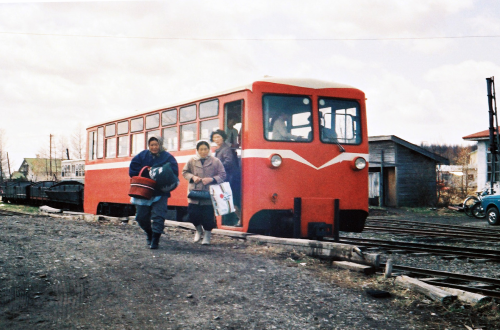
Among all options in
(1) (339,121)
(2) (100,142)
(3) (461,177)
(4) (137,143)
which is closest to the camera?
(1) (339,121)

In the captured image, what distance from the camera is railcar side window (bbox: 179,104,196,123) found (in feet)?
31.5

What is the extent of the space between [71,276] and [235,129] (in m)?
4.16

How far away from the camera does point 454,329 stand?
12.6ft

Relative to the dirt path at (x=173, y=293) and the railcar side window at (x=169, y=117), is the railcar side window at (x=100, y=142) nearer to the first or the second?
the railcar side window at (x=169, y=117)

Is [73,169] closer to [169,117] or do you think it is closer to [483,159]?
[483,159]

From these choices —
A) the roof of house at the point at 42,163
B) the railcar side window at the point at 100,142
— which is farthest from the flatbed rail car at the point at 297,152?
the roof of house at the point at 42,163

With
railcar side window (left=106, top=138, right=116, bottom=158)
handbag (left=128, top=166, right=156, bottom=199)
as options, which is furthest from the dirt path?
railcar side window (left=106, top=138, right=116, bottom=158)

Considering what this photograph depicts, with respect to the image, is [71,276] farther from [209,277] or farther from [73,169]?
[73,169]

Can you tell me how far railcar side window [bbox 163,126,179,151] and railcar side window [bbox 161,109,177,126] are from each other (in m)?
0.13

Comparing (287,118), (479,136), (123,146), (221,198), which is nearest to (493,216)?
(287,118)

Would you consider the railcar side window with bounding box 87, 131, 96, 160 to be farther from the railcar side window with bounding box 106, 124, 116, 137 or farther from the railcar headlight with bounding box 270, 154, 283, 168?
the railcar headlight with bounding box 270, 154, 283, 168

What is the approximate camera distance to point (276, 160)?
311 inches

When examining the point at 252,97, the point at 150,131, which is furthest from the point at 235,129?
the point at 150,131

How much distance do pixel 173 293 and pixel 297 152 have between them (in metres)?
4.02
